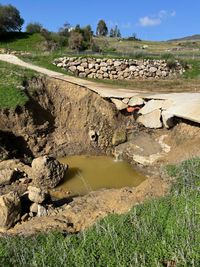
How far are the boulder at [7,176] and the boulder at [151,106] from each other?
7006mm

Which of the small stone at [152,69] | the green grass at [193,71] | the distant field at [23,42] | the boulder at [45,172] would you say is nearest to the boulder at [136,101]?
the boulder at [45,172]

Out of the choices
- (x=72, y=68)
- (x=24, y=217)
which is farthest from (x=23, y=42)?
(x=24, y=217)

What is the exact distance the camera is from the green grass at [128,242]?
26.0 ft

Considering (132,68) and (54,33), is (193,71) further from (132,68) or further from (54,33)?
(54,33)

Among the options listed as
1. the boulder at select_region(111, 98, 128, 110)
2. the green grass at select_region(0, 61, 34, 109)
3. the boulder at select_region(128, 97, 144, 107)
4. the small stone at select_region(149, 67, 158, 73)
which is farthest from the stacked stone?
the boulder at select_region(128, 97, 144, 107)

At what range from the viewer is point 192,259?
297 inches

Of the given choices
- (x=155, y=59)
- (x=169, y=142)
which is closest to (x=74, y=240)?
(x=169, y=142)

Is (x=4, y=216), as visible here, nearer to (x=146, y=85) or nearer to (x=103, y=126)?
(x=103, y=126)

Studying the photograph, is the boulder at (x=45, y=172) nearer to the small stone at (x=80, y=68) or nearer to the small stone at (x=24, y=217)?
the small stone at (x=24, y=217)

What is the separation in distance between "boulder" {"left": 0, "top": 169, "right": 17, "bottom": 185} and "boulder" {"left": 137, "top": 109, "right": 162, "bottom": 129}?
267 inches

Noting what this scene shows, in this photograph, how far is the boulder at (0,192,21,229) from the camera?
1056 cm

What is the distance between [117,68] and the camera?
27.4m

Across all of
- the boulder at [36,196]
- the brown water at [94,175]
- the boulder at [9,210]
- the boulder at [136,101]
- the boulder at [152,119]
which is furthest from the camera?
the boulder at [136,101]

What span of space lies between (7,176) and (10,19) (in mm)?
34870
